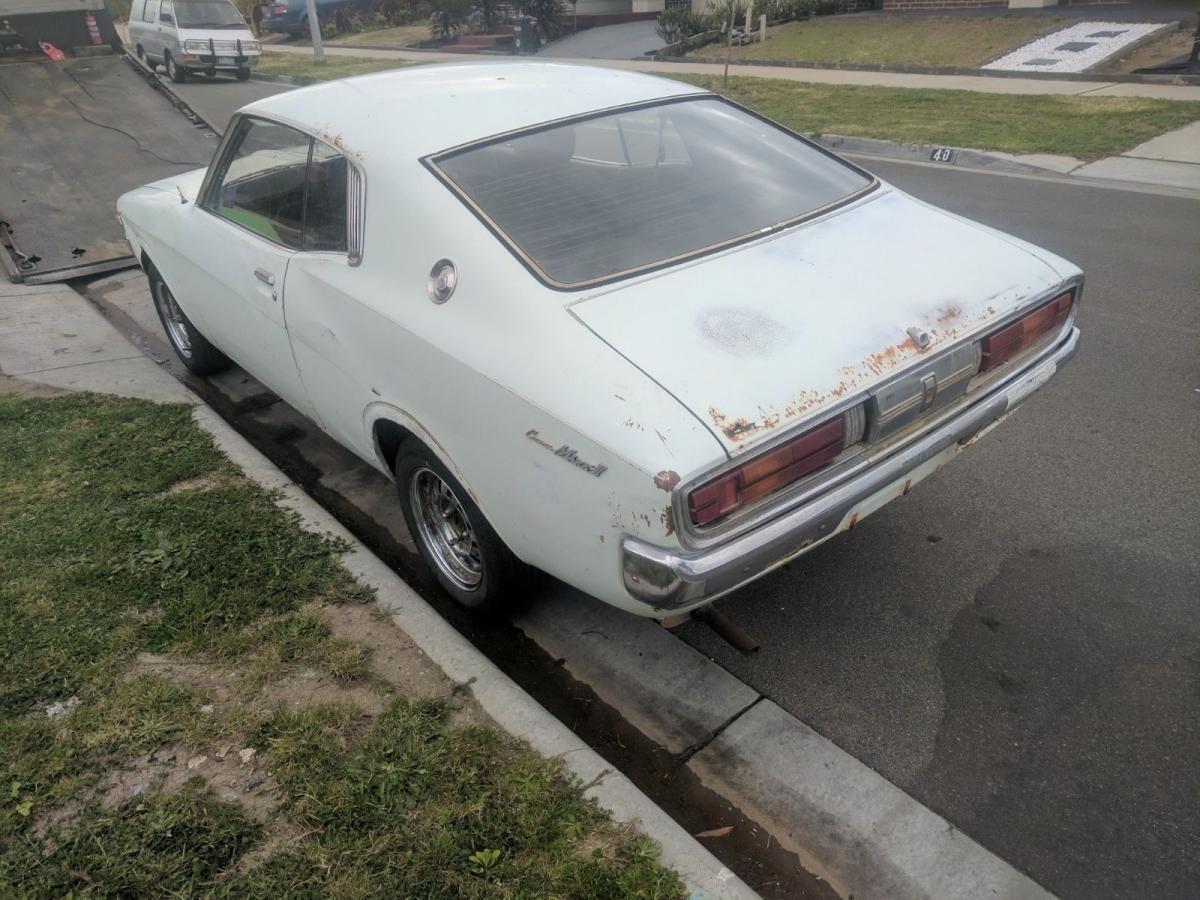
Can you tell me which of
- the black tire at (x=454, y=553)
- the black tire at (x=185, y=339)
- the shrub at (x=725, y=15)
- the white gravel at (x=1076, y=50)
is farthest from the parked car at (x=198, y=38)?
the black tire at (x=454, y=553)

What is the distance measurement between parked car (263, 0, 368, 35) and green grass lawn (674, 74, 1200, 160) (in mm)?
22026

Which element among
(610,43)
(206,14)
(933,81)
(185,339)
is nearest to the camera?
(185,339)

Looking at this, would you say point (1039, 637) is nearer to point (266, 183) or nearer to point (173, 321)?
point (266, 183)

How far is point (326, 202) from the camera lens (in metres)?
3.29

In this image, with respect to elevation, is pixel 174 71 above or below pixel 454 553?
above

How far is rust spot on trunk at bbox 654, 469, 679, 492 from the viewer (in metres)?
2.13

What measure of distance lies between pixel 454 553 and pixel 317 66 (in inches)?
822

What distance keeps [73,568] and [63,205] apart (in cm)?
609

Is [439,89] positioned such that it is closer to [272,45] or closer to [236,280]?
[236,280]

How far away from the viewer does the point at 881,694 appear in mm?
2889

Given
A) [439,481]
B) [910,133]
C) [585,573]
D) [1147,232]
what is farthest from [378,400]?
[910,133]

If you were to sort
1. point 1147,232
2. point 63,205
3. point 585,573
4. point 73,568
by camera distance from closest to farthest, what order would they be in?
point 585,573 < point 73,568 < point 1147,232 < point 63,205

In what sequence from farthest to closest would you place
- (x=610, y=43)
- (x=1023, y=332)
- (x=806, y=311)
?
(x=610, y=43)
(x=1023, y=332)
(x=806, y=311)

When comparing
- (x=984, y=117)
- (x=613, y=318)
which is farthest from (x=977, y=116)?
(x=613, y=318)
